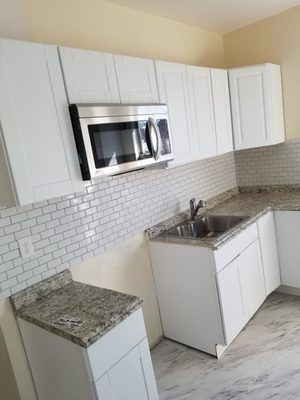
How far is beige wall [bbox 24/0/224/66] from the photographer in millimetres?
1780

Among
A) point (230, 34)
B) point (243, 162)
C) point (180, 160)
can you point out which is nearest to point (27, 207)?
point (180, 160)

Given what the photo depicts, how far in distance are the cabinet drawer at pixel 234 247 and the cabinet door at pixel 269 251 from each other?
0.14m

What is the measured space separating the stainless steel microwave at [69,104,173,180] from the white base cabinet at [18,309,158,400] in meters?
0.77

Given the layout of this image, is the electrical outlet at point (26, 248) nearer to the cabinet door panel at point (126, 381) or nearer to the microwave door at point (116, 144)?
the microwave door at point (116, 144)

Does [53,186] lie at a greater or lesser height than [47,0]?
lesser

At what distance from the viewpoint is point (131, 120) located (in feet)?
5.75

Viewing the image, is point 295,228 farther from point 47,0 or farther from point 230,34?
point 47,0

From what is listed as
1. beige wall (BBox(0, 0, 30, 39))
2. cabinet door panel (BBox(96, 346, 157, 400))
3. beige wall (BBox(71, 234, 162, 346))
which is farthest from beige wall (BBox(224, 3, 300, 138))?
cabinet door panel (BBox(96, 346, 157, 400))

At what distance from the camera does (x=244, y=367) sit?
225 cm

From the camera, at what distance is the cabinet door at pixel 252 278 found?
251cm

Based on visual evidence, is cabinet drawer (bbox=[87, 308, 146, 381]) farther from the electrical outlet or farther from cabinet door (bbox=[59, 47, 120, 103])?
cabinet door (bbox=[59, 47, 120, 103])

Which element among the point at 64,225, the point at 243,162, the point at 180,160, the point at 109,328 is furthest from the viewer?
the point at 243,162

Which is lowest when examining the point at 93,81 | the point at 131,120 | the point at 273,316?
the point at 273,316

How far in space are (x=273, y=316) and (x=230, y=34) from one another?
2.82m
